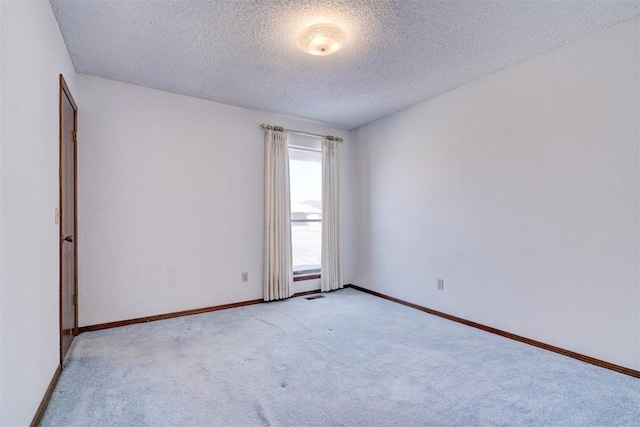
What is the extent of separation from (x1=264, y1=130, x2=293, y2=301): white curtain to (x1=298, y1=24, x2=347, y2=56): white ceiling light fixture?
1.91 m

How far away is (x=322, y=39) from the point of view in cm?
239

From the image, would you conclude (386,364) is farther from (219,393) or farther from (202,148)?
(202,148)

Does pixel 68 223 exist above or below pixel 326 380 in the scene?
above

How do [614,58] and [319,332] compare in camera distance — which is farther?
[319,332]

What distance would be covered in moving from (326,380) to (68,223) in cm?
254

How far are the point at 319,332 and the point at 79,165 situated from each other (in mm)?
2895

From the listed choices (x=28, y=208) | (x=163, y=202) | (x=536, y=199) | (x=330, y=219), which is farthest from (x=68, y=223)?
(x=536, y=199)

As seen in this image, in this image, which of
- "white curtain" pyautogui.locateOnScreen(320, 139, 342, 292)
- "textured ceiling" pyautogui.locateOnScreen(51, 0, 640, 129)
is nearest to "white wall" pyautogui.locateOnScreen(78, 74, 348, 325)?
"textured ceiling" pyautogui.locateOnScreen(51, 0, 640, 129)

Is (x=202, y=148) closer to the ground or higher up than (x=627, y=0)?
closer to the ground

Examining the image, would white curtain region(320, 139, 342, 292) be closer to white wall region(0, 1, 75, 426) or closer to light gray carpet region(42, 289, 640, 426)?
light gray carpet region(42, 289, 640, 426)

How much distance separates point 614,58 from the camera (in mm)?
2400

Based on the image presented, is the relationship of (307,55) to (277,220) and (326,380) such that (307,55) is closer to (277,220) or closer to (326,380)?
(277,220)

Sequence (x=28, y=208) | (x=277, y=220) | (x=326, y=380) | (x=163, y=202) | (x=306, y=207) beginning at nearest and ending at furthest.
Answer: (x=28, y=208)
(x=326, y=380)
(x=163, y=202)
(x=277, y=220)
(x=306, y=207)

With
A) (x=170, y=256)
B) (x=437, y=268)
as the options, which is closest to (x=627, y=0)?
(x=437, y=268)
